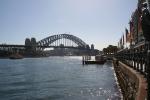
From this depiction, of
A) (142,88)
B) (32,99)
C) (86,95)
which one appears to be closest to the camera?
(142,88)

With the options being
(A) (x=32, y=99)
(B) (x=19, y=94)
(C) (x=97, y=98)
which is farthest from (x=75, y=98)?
(B) (x=19, y=94)

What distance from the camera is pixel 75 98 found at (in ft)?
88.0

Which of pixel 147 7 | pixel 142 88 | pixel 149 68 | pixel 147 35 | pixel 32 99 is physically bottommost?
pixel 32 99

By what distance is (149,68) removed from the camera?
23.8ft

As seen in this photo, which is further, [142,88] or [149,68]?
[142,88]

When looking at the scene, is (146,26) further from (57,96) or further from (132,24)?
(132,24)

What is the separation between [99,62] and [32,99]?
77.7m

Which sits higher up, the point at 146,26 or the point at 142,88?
the point at 146,26

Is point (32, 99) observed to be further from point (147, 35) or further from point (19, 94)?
point (147, 35)

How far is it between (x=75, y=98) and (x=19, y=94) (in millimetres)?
6468

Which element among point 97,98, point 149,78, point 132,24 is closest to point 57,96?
point 97,98

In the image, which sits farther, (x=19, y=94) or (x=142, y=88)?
(x=19, y=94)

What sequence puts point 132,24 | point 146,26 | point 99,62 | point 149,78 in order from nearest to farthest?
point 146,26, point 149,78, point 132,24, point 99,62

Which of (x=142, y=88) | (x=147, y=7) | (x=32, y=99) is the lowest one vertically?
(x=32, y=99)
